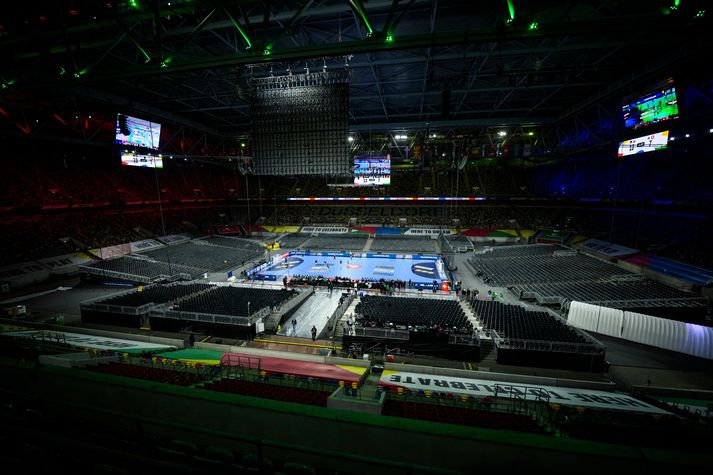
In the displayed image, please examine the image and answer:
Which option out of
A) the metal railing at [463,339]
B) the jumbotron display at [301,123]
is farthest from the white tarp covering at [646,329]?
the jumbotron display at [301,123]

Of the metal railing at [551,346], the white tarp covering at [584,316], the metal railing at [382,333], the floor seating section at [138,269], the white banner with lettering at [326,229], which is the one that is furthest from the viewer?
the white banner with lettering at [326,229]

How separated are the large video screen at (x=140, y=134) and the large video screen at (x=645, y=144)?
40.3 m

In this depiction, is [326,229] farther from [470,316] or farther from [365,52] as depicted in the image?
[365,52]

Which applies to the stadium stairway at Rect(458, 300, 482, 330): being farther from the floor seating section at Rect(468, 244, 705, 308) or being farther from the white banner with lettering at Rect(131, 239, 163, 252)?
the white banner with lettering at Rect(131, 239, 163, 252)

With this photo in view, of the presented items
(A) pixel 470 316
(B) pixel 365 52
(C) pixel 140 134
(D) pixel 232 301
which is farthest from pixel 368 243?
(B) pixel 365 52

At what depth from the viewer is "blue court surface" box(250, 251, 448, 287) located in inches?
1029

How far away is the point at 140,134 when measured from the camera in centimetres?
2600

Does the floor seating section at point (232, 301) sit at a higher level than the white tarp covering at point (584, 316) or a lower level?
higher

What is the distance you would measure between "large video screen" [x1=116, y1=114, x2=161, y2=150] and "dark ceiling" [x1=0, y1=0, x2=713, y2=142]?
4.39ft

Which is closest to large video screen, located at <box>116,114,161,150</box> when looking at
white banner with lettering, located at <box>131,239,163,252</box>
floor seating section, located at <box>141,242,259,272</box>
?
floor seating section, located at <box>141,242,259,272</box>

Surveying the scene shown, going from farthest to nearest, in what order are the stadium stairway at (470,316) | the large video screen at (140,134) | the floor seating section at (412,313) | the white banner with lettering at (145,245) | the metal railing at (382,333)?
the white banner with lettering at (145,245)
the large video screen at (140,134)
the stadium stairway at (470,316)
the floor seating section at (412,313)
the metal railing at (382,333)

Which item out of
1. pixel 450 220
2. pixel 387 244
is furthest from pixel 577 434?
pixel 450 220

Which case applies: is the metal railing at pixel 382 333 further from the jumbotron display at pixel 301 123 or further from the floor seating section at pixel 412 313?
the jumbotron display at pixel 301 123

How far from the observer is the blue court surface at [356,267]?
26141 millimetres
